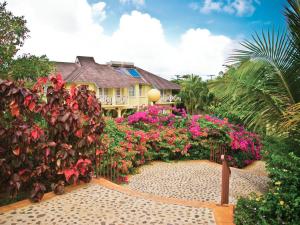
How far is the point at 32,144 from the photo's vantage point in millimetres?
5348

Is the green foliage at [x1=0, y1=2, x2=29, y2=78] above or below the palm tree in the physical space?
above

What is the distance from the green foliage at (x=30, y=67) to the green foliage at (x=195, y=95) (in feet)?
71.6

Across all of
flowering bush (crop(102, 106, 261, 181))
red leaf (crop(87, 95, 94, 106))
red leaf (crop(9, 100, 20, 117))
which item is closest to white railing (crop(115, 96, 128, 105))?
flowering bush (crop(102, 106, 261, 181))

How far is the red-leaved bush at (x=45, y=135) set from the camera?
5.15m

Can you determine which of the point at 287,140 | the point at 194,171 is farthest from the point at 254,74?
the point at 194,171

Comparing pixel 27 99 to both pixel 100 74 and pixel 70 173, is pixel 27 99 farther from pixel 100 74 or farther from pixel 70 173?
pixel 100 74

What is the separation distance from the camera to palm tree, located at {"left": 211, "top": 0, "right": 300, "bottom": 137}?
600 cm

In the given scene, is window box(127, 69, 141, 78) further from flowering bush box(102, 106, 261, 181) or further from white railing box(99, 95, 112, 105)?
flowering bush box(102, 106, 261, 181)

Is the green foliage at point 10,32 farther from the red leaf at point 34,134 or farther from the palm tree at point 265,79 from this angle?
the palm tree at point 265,79

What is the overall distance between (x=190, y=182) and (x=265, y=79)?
3556 mm

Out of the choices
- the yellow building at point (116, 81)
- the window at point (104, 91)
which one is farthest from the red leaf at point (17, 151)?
the window at point (104, 91)

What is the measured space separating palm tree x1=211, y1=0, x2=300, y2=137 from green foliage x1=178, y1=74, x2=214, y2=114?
1020 inches

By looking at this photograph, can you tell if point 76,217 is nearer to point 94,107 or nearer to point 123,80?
point 94,107

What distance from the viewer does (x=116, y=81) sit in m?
30.1
